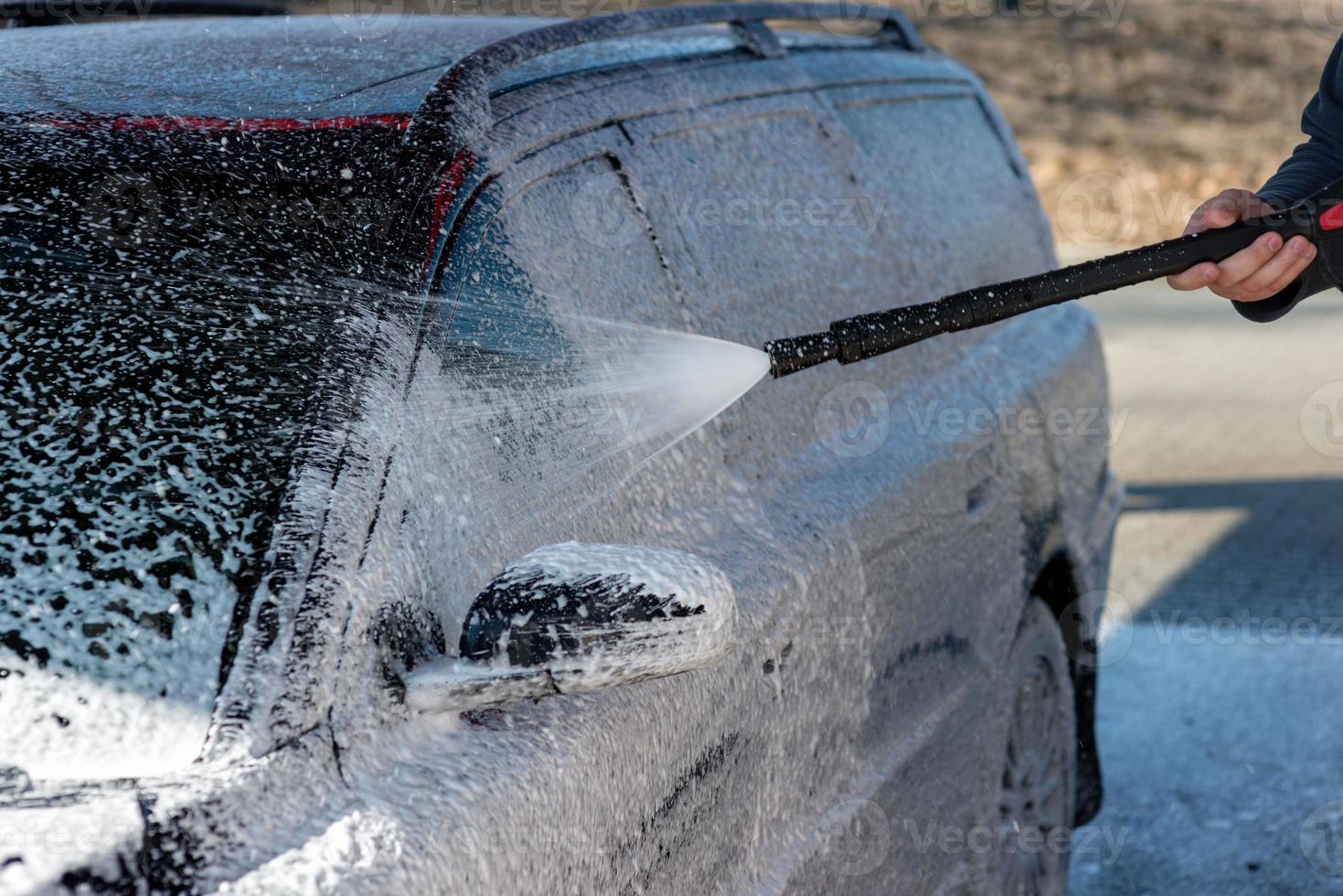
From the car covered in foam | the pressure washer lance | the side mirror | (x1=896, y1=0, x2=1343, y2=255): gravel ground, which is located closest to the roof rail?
the car covered in foam

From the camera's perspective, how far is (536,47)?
2.40 m

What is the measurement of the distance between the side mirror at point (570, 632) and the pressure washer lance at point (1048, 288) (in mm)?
599

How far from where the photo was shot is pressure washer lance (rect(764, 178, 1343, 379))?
2.21 m

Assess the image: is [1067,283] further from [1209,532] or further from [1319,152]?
[1209,532]

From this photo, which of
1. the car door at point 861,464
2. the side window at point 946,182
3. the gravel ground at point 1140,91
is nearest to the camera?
the car door at point 861,464

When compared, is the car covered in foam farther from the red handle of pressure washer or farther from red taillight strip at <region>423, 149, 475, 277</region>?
the red handle of pressure washer

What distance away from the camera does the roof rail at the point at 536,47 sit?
2.11 metres

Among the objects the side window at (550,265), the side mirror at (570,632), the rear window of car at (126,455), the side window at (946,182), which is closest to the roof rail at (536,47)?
the side window at (550,265)

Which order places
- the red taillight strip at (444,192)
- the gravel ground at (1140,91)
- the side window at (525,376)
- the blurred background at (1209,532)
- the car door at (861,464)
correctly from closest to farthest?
1. the side window at (525,376)
2. the red taillight strip at (444,192)
3. the car door at (861,464)
4. the blurred background at (1209,532)
5. the gravel ground at (1140,91)

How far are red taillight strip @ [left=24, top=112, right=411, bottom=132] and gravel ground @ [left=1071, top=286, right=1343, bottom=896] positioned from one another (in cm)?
298

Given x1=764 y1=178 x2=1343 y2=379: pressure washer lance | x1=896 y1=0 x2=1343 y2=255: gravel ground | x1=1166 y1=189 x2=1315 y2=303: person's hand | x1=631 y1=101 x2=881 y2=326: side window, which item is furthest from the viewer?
x1=896 y1=0 x2=1343 y2=255: gravel ground

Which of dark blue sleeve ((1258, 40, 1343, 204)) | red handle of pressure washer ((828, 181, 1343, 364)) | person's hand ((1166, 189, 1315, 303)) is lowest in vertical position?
person's hand ((1166, 189, 1315, 303))

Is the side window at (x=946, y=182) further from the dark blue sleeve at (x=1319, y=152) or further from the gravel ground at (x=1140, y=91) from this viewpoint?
the gravel ground at (x=1140, y=91)

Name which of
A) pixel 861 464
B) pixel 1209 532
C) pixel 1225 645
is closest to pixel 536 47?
pixel 861 464
